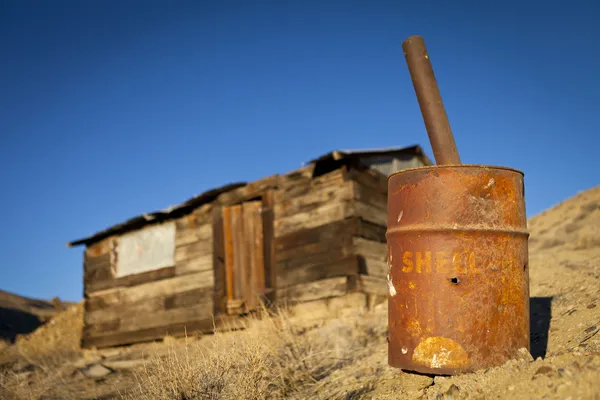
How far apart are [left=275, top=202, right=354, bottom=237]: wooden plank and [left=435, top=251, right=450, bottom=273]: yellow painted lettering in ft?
15.6

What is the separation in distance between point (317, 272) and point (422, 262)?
16.6 feet

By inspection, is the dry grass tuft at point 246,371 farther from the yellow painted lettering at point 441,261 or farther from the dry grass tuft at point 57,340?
the dry grass tuft at point 57,340

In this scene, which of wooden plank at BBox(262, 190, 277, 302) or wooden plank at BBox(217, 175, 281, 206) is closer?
wooden plank at BBox(262, 190, 277, 302)

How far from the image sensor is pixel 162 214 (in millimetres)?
11359

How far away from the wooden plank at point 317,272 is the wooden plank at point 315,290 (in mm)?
71

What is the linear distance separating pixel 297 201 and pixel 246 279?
1.74 meters

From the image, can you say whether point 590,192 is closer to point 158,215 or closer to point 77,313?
point 158,215

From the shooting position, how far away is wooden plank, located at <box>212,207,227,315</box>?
33.0 feet

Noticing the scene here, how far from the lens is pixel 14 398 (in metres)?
6.06

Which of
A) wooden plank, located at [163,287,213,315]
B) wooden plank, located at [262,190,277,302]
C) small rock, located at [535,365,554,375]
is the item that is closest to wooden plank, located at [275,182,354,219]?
wooden plank, located at [262,190,277,302]

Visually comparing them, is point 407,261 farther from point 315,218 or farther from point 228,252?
point 228,252

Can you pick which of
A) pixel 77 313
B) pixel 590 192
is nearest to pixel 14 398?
pixel 77 313

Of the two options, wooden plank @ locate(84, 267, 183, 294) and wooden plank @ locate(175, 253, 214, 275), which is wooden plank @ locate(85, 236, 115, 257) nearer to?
wooden plank @ locate(84, 267, 183, 294)

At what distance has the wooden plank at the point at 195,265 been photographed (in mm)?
10469
